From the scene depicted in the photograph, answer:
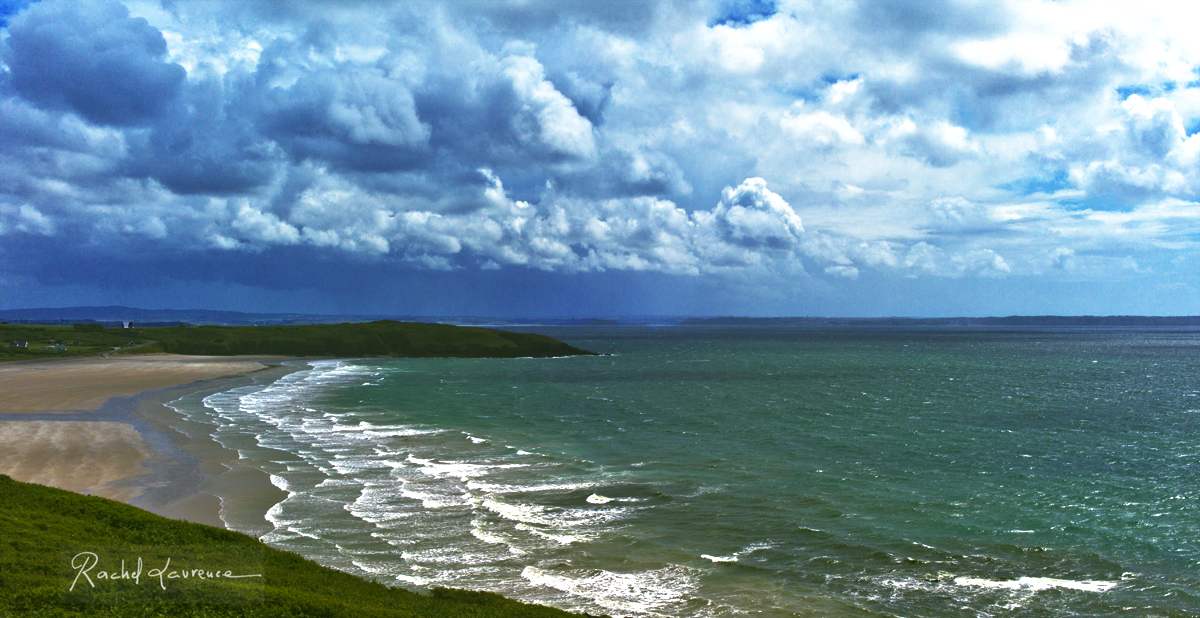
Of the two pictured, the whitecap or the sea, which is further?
the whitecap

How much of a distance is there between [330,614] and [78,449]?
32.3 m

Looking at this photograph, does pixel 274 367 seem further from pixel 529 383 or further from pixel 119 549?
pixel 119 549

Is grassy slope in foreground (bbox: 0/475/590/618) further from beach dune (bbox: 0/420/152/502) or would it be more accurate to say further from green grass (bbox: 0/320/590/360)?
green grass (bbox: 0/320/590/360)

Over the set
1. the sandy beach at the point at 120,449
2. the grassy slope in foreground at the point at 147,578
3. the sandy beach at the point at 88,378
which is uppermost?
the grassy slope in foreground at the point at 147,578

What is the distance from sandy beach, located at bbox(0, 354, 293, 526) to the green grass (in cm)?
7154

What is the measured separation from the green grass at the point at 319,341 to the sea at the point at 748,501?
91.2 m

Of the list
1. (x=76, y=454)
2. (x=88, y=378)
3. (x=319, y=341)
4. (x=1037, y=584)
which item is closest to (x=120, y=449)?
(x=76, y=454)

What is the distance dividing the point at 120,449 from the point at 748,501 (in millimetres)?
31478

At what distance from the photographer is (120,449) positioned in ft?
118
